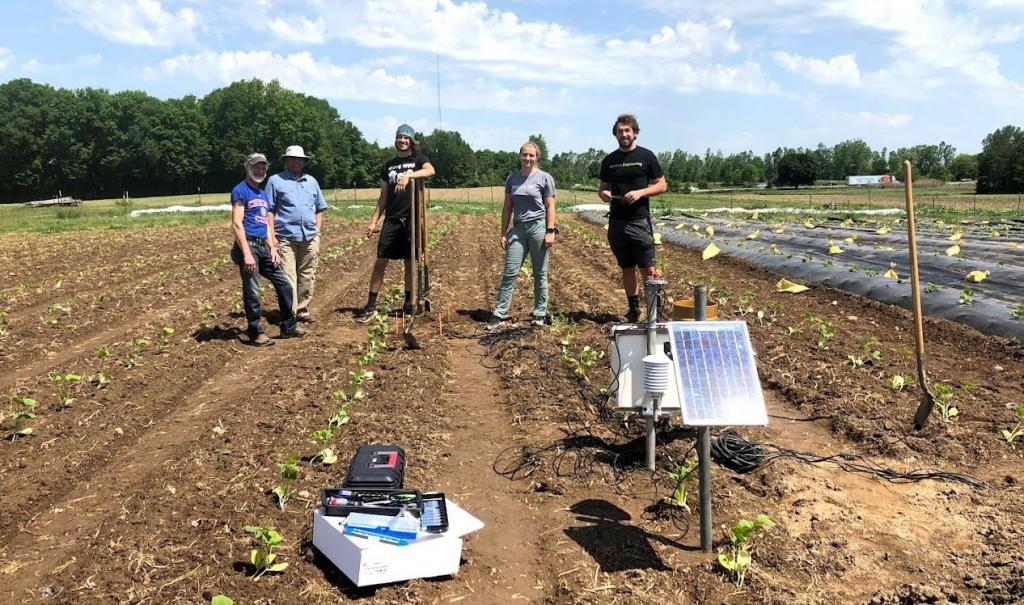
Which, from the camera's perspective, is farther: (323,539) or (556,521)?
(556,521)

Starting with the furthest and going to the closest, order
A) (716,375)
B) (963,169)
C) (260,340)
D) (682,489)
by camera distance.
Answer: (963,169)
(260,340)
(682,489)
(716,375)

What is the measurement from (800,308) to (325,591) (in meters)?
7.81

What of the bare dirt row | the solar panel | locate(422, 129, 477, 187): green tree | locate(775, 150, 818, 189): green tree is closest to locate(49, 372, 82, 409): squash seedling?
the bare dirt row

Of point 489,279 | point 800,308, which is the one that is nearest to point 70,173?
point 489,279

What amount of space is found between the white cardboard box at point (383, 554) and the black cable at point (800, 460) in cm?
193

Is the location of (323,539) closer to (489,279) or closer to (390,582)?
(390,582)

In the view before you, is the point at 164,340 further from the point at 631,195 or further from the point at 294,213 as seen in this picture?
the point at 631,195

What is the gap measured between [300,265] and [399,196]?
1504mm

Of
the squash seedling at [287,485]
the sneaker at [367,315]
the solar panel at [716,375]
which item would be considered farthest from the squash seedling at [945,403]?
the sneaker at [367,315]

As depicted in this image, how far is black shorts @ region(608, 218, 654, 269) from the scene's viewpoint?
7148 millimetres

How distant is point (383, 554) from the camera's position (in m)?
2.94

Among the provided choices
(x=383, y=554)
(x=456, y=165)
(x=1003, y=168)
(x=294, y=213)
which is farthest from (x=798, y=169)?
(x=383, y=554)

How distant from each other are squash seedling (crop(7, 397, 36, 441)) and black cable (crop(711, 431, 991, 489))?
16.1ft

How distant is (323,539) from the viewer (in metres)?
3.12
